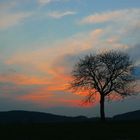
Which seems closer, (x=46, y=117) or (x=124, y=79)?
(x=124, y=79)

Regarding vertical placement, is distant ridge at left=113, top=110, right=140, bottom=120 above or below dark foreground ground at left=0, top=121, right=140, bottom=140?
above

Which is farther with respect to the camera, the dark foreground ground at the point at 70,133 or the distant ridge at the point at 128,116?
the distant ridge at the point at 128,116

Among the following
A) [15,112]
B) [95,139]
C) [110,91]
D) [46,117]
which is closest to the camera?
[95,139]

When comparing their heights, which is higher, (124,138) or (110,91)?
(110,91)

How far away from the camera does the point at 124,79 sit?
234 ft

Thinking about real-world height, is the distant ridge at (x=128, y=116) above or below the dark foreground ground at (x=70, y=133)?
above

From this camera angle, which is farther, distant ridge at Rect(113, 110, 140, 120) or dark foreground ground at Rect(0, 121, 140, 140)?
distant ridge at Rect(113, 110, 140, 120)

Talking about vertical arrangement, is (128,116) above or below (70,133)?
above

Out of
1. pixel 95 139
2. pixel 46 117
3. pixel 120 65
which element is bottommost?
pixel 95 139

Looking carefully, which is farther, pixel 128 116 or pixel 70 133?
pixel 128 116

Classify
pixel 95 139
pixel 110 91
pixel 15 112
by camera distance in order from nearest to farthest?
pixel 95 139 → pixel 110 91 → pixel 15 112

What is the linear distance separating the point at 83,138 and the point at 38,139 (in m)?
3.16

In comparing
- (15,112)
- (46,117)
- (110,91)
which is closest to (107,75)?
(110,91)

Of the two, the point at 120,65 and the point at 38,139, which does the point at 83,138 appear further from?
the point at 120,65
